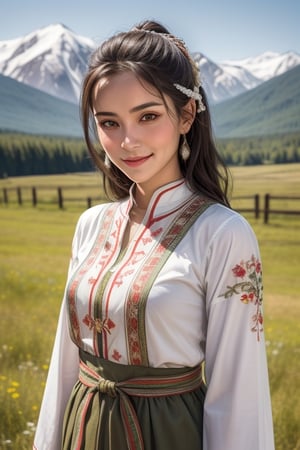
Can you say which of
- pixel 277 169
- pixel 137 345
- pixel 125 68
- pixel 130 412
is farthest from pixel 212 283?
pixel 277 169

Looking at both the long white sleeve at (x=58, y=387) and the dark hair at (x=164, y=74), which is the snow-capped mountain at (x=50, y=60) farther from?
the long white sleeve at (x=58, y=387)

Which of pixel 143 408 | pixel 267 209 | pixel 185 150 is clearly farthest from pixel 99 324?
pixel 267 209

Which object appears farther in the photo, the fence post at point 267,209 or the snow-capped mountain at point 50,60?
the snow-capped mountain at point 50,60

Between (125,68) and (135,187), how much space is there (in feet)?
0.99

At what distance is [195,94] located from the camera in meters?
1.02

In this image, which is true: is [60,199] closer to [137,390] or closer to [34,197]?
[34,197]

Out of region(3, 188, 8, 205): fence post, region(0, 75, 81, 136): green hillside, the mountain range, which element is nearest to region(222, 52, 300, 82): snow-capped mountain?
the mountain range

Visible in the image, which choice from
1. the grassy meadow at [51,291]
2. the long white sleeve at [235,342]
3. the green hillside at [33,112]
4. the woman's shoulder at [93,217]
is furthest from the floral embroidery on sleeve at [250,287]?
the green hillside at [33,112]

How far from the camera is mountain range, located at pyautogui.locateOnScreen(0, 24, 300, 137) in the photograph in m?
2.71

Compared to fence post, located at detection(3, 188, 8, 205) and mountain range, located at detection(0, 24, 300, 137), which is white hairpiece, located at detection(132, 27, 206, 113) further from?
fence post, located at detection(3, 188, 8, 205)

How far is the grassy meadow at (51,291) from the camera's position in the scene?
2123 mm

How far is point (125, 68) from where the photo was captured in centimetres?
96

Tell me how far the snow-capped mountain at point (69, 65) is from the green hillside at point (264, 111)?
0.05 m

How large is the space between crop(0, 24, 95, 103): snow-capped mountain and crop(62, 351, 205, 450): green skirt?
2.14 metres
